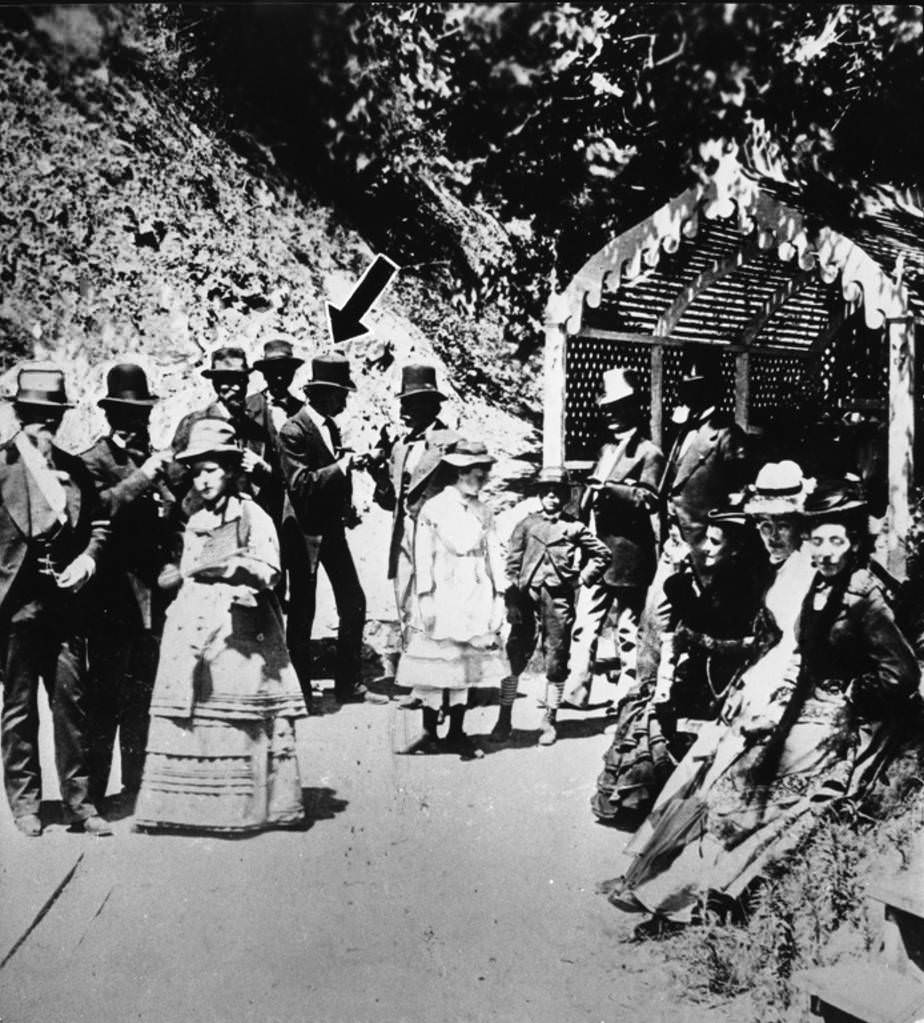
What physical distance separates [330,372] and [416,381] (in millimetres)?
361

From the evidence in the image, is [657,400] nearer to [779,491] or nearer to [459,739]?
[779,491]

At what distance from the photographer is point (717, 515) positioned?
4430mm

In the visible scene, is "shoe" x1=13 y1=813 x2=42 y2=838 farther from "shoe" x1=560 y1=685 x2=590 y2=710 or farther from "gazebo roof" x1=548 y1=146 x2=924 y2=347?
"gazebo roof" x1=548 y1=146 x2=924 y2=347

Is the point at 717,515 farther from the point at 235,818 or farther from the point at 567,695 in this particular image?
the point at 235,818

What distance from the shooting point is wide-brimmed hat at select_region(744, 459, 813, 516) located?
14.2 feet

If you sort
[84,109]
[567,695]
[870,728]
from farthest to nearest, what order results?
1. [567,695]
2. [870,728]
3. [84,109]

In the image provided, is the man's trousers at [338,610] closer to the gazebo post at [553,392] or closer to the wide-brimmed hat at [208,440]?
the wide-brimmed hat at [208,440]

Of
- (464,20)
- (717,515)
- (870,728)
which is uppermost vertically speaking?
(464,20)

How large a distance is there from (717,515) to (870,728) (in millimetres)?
1035

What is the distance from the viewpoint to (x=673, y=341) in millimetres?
Result: 5203

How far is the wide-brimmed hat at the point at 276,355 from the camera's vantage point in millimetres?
4066

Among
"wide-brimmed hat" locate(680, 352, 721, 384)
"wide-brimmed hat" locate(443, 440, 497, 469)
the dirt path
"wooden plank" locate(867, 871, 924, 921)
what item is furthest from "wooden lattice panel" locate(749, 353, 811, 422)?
the dirt path

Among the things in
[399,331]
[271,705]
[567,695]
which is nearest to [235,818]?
[271,705]

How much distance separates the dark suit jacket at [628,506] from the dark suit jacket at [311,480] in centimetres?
113
